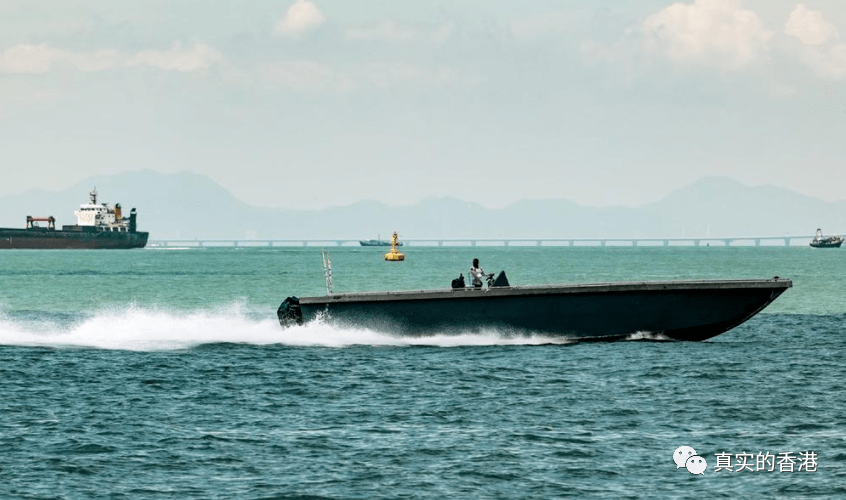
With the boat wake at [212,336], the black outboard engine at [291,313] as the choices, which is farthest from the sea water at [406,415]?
the black outboard engine at [291,313]

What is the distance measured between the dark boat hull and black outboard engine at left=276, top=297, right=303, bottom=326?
414 millimetres

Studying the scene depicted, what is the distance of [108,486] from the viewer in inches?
604

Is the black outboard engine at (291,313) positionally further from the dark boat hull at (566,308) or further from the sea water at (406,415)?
the dark boat hull at (566,308)

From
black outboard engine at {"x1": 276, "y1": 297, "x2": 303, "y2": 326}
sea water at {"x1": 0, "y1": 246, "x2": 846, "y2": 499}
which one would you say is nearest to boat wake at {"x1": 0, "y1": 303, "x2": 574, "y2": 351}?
sea water at {"x1": 0, "y1": 246, "x2": 846, "y2": 499}

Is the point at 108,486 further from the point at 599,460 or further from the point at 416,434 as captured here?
the point at 599,460

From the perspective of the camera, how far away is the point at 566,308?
29.0 m

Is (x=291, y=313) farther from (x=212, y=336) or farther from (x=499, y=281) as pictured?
(x=499, y=281)

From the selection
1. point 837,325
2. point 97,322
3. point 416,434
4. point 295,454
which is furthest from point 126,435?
point 837,325

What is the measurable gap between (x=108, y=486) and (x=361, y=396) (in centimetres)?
762

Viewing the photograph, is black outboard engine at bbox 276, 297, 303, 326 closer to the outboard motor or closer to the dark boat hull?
the dark boat hull

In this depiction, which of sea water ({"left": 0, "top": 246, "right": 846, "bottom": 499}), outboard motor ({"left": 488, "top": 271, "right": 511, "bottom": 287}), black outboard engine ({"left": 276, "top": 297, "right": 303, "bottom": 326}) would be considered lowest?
sea water ({"left": 0, "top": 246, "right": 846, "bottom": 499})

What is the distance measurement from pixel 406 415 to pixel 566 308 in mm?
9695

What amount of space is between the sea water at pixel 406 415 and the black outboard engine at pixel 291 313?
0.28 meters

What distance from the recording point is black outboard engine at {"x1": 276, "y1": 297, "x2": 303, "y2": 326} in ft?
98.1
